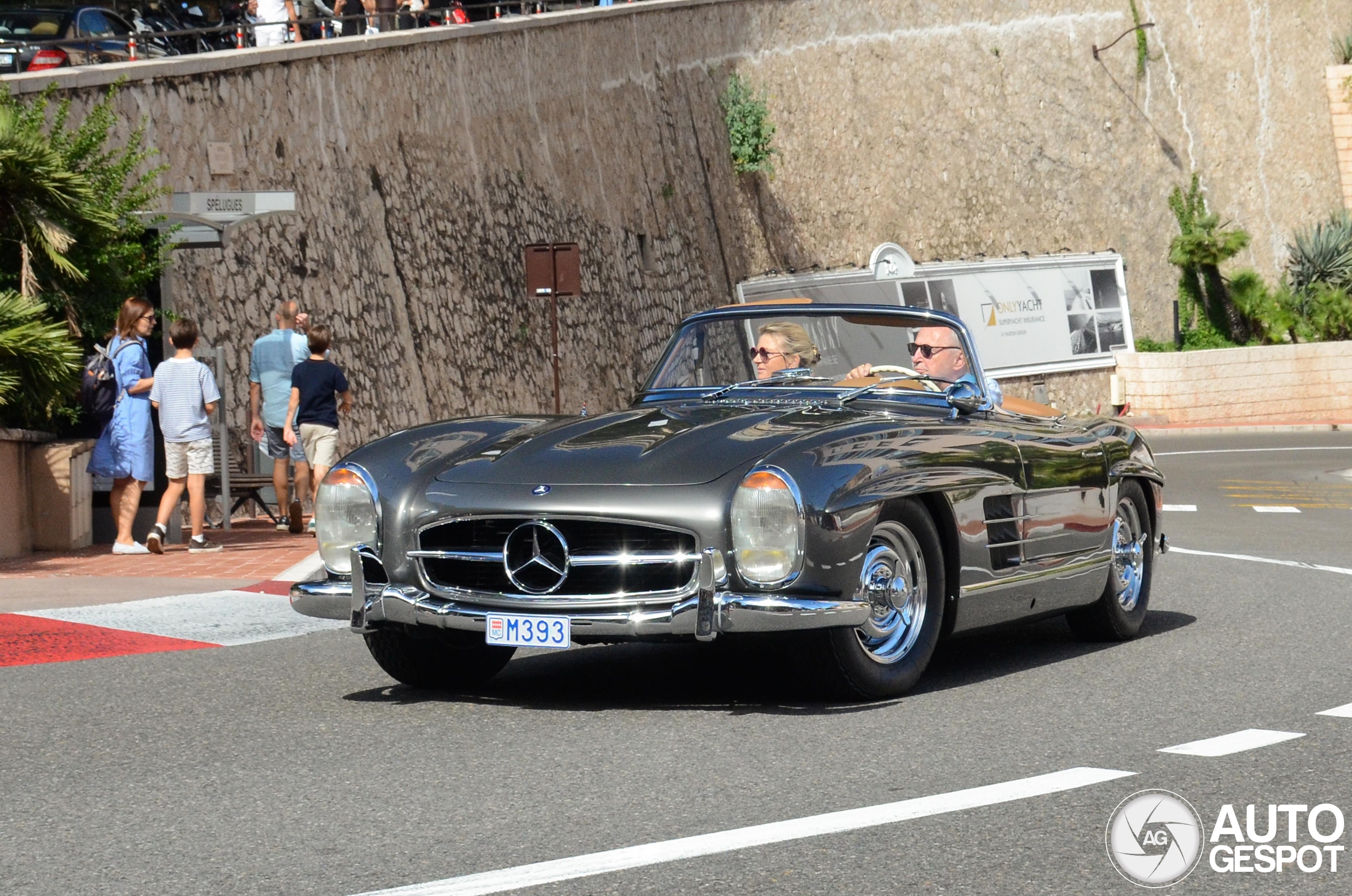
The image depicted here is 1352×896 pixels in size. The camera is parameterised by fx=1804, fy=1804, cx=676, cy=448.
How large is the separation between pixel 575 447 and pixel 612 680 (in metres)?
1.06

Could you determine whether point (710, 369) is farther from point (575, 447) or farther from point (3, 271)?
point (3, 271)

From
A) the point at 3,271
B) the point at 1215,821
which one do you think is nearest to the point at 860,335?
the point at 1215,821

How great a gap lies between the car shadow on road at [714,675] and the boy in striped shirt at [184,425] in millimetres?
5609

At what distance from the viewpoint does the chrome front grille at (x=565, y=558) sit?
590cm

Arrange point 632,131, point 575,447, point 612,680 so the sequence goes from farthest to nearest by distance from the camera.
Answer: point 632,131 → point 612,680 → point 575,447

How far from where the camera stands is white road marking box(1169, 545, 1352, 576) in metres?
11.1

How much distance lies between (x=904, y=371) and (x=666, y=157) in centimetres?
2710

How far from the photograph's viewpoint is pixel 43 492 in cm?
1288

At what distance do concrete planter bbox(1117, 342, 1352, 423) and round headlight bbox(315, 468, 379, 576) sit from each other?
3232 cm

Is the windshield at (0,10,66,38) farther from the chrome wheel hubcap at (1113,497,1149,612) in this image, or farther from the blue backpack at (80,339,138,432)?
the chrome wheel hubcap at (1113,497,1149,612)

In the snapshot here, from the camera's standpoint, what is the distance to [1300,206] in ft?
149

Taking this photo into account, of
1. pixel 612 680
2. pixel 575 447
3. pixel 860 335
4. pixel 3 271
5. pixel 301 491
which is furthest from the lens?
pixel 301 491

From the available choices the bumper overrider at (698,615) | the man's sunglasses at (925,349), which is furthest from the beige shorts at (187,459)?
the bumper overrider at (698,615)

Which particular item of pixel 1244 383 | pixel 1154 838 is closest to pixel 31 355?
pixel 1154 838
